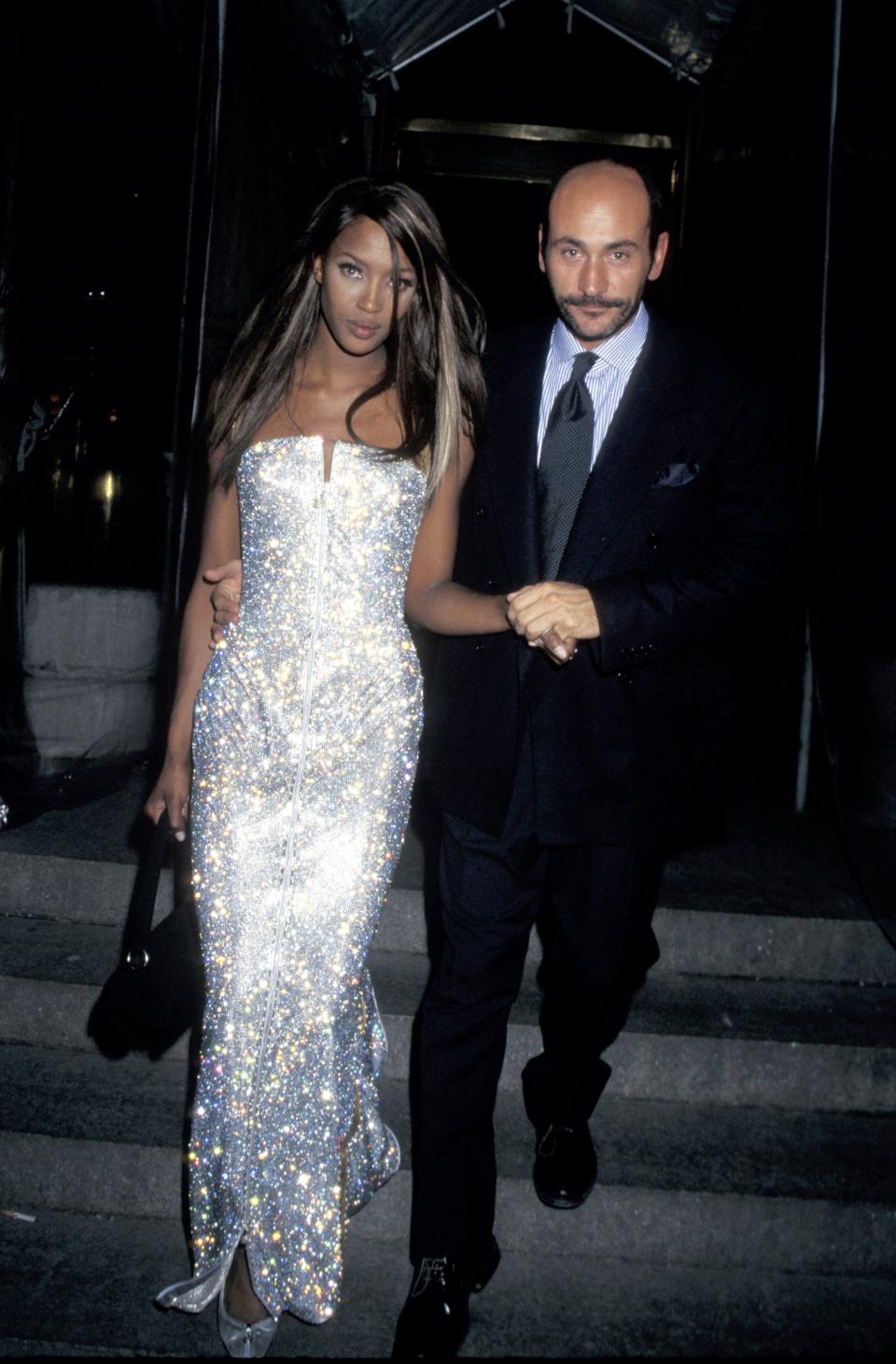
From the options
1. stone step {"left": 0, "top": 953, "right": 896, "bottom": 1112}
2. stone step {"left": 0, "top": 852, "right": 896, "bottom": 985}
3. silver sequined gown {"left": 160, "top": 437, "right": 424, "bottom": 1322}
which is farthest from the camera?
stone step {"left": 0, "top": 852, "right": 896, "bottom": 985}

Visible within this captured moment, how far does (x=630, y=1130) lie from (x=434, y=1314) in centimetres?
85

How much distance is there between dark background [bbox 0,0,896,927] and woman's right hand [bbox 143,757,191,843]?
6.23 feet

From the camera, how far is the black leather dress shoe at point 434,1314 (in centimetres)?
217

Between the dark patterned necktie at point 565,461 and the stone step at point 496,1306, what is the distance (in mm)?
1567

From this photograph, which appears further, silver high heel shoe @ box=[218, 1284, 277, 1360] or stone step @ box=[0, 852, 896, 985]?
stone step @ box=[0, 852, 896, 985]

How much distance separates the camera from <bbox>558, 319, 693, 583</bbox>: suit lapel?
2199 mm

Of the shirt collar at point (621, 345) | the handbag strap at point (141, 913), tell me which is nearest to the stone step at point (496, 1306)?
the handbag strap at point (141, 913)

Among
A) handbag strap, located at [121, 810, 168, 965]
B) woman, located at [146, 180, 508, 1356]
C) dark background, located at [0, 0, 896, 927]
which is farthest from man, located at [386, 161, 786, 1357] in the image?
dark background, located at [0, 0, 896, 927]

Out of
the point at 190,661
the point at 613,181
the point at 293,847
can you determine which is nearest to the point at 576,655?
the point at 293,847

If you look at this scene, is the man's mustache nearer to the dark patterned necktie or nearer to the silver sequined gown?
the dark patterned necktie

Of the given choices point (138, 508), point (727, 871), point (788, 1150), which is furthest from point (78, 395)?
point (788, 1150)

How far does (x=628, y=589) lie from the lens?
2.11 meters

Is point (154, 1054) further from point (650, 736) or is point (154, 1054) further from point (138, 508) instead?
point (138, 508)

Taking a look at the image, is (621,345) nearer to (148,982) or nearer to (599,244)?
(599,244)
